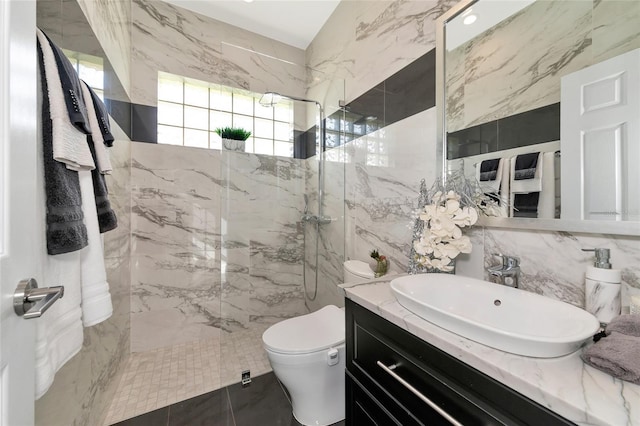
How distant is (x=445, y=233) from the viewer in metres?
1.05

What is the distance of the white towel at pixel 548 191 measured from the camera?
0.90 meters

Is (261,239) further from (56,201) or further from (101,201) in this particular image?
(56,201)

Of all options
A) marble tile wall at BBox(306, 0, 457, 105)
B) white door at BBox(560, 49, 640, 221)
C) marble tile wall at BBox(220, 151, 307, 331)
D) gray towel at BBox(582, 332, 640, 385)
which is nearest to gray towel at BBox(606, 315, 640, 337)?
gray towel at BBox(582, 332, 640, 385)

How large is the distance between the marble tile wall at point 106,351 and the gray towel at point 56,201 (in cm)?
62

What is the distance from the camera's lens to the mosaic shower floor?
5.32 feet

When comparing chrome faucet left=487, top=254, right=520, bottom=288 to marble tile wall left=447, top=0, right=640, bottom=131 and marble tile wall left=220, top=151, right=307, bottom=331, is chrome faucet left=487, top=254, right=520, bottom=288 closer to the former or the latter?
marble tile wall left=447, top=0, right=640, bottom=131

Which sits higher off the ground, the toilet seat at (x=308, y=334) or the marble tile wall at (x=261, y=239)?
the marble tile wall at (x=261, y=239)

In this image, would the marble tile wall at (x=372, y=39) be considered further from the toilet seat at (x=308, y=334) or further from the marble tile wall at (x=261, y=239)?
the toilet seat at (x=308, y=334)

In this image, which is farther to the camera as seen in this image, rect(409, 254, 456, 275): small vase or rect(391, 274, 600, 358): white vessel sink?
rect(409, 254, 456, 275): small vase

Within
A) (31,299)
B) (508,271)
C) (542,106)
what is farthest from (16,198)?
(542,106)

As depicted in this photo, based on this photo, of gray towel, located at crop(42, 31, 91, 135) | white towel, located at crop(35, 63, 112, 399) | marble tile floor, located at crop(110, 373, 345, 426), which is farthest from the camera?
marble tile floor, located at crop(110, 373, 345, 426)

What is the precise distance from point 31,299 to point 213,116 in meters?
2.39

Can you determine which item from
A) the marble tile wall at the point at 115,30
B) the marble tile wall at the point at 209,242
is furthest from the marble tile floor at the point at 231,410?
the marble tile wall at the point at 115,30

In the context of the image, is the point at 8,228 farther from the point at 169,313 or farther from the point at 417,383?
the point at 169,313
